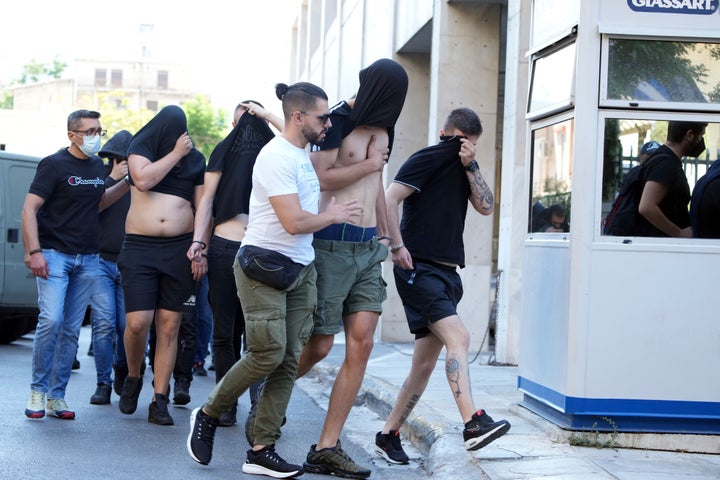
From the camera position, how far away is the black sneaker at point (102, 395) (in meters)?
8.52

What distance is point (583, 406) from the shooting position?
6.57 metres

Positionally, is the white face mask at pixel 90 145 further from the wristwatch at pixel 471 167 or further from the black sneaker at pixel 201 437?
the wristwatch at pixel 471 167

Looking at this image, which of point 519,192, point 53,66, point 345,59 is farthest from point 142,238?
point 53,66

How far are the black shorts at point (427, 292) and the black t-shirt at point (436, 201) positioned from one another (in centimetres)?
8

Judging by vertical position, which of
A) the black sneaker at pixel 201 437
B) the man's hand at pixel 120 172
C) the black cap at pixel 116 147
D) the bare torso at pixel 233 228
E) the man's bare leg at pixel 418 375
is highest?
the black cap at pixel 116 147

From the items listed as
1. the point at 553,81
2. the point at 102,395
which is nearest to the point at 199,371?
the point at 102,395

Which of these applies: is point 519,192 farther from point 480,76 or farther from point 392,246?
point 392,246

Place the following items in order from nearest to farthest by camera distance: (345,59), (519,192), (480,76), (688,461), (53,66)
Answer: (688,461) → (519,192) → (480,76) → (345,59) → (53,66)

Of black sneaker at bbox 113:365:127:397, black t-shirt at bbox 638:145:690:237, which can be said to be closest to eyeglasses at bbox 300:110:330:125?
black t-shirt at bbox 638:145:690:237

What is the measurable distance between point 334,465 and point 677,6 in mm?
3239

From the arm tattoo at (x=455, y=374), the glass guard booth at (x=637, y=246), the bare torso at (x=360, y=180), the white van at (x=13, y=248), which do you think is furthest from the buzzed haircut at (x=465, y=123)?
the white van at (x=13, y=248)

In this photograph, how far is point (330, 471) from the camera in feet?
19.7

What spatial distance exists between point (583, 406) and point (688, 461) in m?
0.64

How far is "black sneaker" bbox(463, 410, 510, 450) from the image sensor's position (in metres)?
5.76
